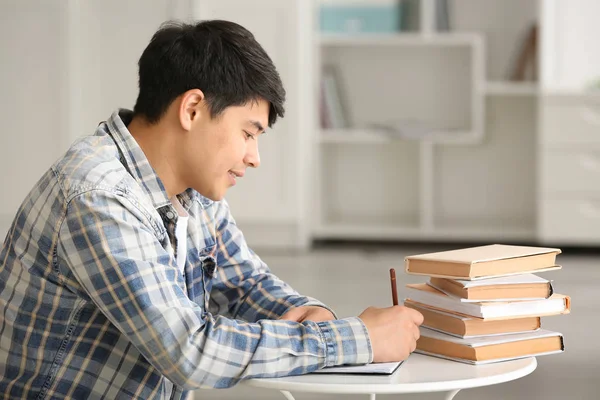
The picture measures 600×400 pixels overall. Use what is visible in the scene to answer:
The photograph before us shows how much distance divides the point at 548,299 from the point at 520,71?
379 cm

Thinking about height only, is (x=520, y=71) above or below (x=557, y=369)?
above

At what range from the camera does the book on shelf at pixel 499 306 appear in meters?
1.20

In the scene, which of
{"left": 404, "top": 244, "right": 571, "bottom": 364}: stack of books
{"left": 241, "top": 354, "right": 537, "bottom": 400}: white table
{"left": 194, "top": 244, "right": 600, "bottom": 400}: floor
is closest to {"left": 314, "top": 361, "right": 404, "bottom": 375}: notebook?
{"left": 241, "top": 354, "right": 537, "bottom": 400}: white table

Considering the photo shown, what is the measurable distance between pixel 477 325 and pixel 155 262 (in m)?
0.44

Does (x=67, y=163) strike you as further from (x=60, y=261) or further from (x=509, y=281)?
(x=509, y=281)

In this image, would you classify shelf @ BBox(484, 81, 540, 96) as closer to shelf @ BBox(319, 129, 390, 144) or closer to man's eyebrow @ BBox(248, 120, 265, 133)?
shelf @ BBox(319, 129, 390, 144)

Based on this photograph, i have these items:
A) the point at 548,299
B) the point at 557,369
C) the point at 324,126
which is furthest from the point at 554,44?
the point at 548,299

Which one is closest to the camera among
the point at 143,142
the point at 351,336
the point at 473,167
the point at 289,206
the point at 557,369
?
the point at 351,336

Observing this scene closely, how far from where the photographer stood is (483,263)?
46.6 inches

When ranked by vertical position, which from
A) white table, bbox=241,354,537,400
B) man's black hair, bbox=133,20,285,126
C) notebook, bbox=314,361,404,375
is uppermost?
man's black hair, bbox=133,20,285,126

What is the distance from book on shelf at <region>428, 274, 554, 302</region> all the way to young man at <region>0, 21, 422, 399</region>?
0.08 m

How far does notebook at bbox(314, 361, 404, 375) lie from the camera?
1.12 metres

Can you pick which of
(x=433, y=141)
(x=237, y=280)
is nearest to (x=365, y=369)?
(x=237, y=280)

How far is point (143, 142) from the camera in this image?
1.31 m
